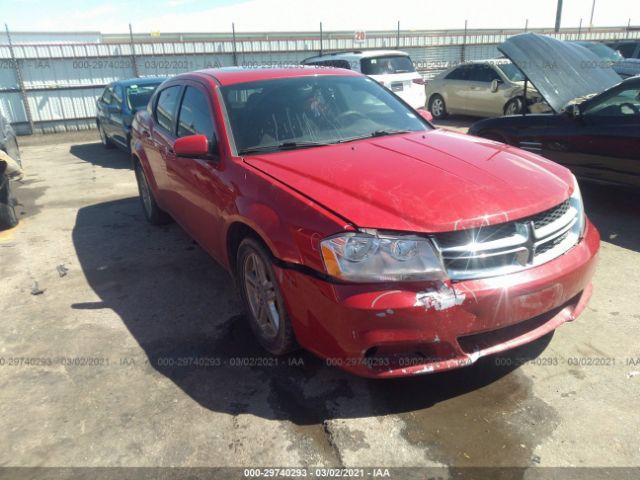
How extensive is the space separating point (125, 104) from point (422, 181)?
830cm

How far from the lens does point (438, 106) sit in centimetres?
1341

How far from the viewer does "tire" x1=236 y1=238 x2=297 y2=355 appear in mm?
2777

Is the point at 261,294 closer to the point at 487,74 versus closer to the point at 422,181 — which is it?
the point at 422,181

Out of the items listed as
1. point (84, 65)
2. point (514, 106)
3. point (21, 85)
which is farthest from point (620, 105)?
point (21, 85)

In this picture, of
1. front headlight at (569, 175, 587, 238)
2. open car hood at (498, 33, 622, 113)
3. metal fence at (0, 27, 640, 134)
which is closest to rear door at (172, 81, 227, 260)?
front headlight at (569, 175, 587, 238)

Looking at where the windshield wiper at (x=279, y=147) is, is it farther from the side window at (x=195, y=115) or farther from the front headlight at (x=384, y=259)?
the front headlight at (x=384, y=259)

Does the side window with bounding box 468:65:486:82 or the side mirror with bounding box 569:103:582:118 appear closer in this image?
the side mirror with bounding box 569:103:582:118

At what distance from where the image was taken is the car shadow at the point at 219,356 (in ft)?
8.81

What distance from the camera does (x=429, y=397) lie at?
2.66 m

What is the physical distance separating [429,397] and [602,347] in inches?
47.1

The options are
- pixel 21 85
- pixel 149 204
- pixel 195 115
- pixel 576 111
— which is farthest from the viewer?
pixel 21 85

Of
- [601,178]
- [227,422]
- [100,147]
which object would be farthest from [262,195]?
[100,147]

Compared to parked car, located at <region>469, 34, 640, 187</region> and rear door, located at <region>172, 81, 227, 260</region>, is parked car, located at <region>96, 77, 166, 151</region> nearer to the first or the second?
rear door, located at <region>172, 81, 227, 260</region>

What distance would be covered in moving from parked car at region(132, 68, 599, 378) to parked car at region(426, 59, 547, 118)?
26.1ft
